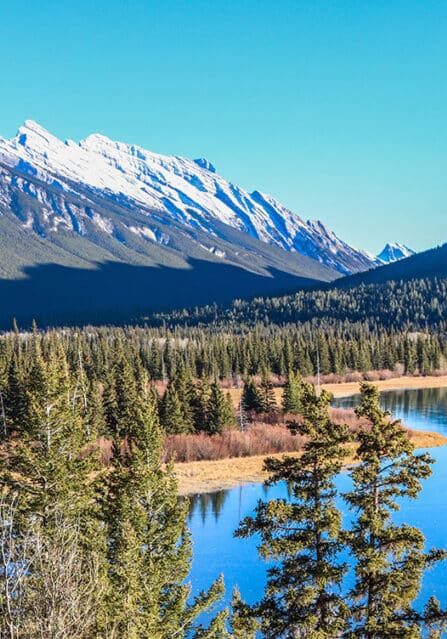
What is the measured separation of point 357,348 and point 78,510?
13480 cm

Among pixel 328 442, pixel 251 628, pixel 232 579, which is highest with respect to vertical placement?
pixel 328 442

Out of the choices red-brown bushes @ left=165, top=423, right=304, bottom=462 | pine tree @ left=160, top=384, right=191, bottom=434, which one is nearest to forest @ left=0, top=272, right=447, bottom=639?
red-brown bushes @ left=165, top=423, right=304, bottom=462

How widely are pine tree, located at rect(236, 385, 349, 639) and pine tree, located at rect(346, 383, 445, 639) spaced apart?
1.91 ft

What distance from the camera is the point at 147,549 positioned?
2400 centimetres

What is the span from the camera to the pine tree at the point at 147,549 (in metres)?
20.9

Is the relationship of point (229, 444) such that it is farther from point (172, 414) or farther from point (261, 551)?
point (261, 551)

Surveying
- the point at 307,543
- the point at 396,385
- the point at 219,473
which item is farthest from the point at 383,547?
the point at 396,385

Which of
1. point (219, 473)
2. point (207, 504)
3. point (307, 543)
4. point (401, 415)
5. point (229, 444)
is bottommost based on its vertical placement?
point (207, 504)

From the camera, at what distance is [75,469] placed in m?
28.7

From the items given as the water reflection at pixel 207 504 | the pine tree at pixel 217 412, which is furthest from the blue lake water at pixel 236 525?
the pine tree at pixel 217 412

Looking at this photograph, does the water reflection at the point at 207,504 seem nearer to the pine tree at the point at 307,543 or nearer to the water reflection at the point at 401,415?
the water reflection at the point at 401,415

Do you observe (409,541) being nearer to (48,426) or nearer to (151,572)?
(151,572)

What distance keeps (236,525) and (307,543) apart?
3195 centimetres

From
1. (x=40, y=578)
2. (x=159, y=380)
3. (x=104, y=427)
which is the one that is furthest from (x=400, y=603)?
(x=159, y=380)
